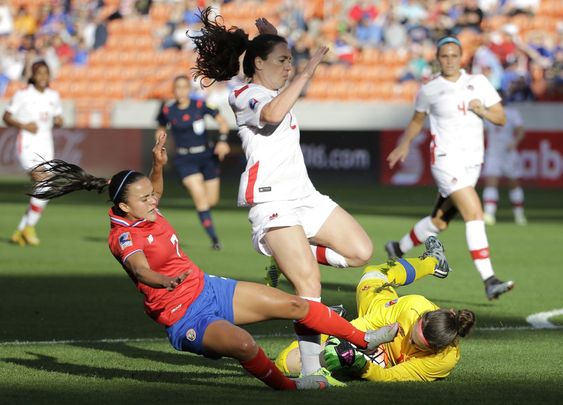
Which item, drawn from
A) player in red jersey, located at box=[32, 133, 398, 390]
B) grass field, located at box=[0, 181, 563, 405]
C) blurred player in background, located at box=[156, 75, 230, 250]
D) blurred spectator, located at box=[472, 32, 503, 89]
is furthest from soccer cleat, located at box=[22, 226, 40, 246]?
blurred spectator, located at box=[472, 32, 503, 89]

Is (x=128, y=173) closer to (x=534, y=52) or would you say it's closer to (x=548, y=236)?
(x=548, y=236)

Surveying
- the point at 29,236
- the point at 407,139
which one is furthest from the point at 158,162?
the point at 29,236

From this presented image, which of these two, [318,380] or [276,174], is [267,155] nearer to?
[276,174]

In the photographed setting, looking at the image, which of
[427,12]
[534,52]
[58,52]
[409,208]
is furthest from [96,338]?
[58,52]

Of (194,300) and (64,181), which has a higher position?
(64,181)

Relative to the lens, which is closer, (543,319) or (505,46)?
(543,319)

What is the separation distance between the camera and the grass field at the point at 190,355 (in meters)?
6.87

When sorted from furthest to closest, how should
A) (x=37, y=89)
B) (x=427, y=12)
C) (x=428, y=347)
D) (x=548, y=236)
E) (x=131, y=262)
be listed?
(x=427, y=12)
(x=548, y=236)
(x=37, y=89)
(x=428, y=347)
(x=131, y=262)

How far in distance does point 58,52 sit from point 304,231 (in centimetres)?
2793

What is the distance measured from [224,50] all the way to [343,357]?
207 centimetres

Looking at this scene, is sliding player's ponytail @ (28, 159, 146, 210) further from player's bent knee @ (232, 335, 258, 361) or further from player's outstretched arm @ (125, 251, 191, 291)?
player's bent knee @ (232, 335, 258, 361)

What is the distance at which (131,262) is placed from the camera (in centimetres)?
657

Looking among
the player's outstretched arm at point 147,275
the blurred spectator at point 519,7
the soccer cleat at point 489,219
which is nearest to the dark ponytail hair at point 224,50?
the player's outstretched arm at point 147,275

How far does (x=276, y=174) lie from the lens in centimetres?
740
